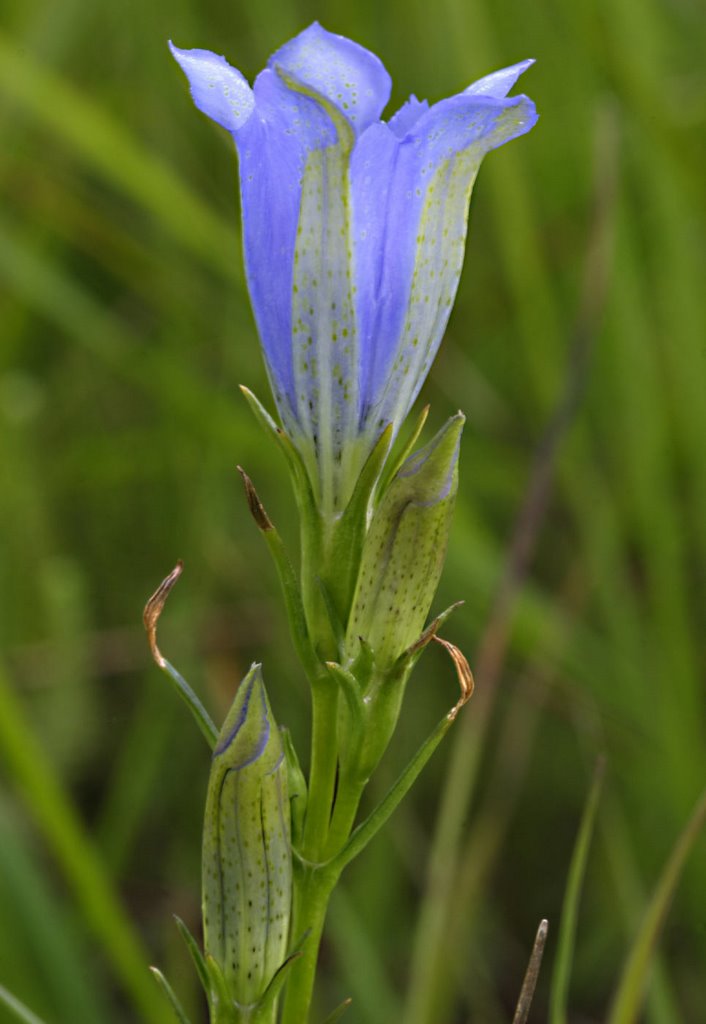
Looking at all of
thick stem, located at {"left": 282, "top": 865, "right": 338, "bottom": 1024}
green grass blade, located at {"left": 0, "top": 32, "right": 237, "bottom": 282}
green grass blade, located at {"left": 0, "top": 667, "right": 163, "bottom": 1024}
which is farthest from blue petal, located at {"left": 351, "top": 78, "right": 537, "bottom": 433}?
green grass blade, located at {"left": 0, "top": 32, "right": 237, "bottom": 282}

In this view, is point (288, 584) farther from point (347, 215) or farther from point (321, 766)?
point (347, 215)

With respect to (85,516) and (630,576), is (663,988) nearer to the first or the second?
(630,576)

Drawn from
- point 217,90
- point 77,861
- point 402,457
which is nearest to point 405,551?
point 402,457

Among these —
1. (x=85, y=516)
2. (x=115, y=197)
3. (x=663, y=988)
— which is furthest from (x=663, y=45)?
(x=663, y=988)

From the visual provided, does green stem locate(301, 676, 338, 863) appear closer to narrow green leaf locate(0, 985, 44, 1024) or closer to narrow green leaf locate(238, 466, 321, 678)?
narrow green leaf locate(238, 466, 321, 678)

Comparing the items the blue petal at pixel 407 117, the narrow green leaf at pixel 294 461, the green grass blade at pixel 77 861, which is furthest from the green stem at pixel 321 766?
the green grass blade at pixel 77 861

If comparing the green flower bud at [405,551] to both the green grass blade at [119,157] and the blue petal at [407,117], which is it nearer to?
the blue petal at [407,117]
